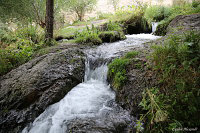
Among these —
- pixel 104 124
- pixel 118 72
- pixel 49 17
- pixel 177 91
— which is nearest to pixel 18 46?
pixel 49 17

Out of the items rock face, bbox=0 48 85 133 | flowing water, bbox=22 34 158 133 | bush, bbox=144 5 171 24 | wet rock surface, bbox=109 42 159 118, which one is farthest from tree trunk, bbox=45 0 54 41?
bush, bbox=144 5 171 24

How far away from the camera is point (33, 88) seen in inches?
118

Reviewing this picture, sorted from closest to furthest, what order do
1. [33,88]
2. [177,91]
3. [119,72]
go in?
[177,91], [33,88], [119,72]

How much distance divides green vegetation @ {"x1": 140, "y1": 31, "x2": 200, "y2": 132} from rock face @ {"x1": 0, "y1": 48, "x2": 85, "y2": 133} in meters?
Result: 2.42

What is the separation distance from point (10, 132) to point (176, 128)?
3.30 metres

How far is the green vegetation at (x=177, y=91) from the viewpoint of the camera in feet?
5.57

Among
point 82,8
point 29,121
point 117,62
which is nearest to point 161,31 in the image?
point 117,62

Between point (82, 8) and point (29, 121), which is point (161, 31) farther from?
point (82, 8)

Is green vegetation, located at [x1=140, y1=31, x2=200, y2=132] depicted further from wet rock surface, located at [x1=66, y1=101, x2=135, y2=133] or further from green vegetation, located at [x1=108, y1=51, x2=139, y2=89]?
green vegetation, located at [x1=108, y1=51, x2=139, y2=89]

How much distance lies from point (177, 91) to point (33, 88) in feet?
10.9

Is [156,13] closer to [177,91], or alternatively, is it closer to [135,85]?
[135,85]

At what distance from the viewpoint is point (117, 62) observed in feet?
11.4

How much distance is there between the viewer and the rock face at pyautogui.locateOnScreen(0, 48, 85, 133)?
8.75 ft

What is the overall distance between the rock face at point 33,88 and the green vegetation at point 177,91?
95.3 inches
